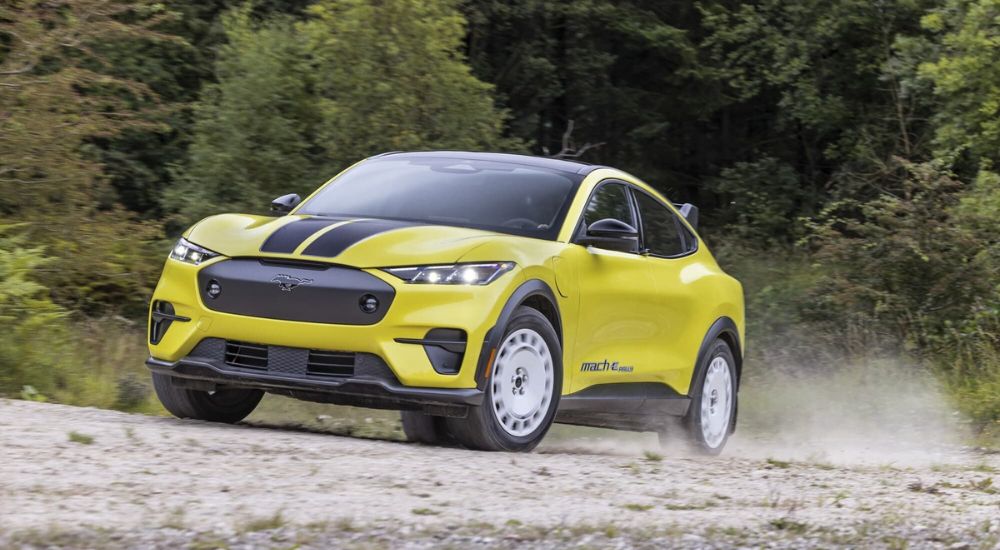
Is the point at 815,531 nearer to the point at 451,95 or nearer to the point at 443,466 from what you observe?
the point at 443,466

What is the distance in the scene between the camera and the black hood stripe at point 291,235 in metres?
7.71

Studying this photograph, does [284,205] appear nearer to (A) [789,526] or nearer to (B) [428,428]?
(B) [428,428]

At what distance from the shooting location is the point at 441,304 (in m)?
7.42

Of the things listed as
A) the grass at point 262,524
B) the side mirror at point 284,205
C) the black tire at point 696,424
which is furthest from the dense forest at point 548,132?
the grass at point 262,524

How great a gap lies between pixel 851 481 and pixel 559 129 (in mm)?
27917

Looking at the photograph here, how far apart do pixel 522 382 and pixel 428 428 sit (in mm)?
598

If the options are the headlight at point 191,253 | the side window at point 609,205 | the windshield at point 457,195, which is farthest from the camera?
the side window at point 609,205

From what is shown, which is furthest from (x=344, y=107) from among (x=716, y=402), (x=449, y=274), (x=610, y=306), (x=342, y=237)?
(x=449, y=274)

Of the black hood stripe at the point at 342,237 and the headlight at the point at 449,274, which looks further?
the black hood stripe at the point at 342,237

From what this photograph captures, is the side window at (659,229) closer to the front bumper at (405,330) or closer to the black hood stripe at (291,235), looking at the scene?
the front bumper at (405,330)

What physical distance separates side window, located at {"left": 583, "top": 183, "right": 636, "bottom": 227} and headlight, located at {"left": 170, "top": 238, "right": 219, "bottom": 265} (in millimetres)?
2091

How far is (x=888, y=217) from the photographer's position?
55.7 feet

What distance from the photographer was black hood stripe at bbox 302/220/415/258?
759 centimetres

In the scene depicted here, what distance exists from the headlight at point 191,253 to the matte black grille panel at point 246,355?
489 mm
